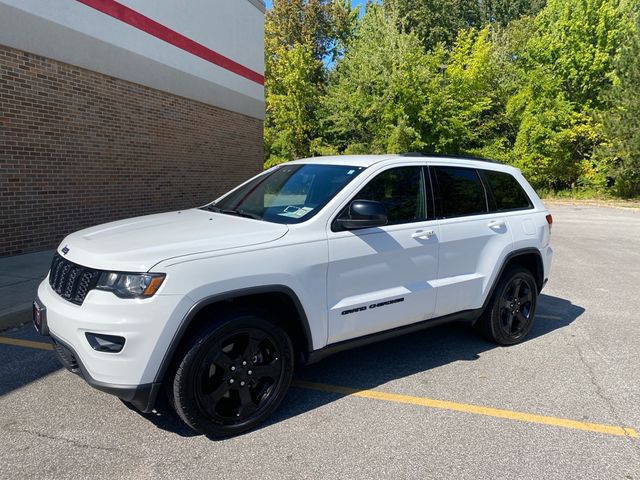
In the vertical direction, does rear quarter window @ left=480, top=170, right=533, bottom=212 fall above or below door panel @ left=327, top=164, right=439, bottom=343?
above

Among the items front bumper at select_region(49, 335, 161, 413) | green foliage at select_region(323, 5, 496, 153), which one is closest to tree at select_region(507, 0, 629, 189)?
green foliage at select_region(323, 5, 496, 153)

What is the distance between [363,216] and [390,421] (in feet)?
4.51

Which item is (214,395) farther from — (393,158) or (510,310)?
(510,310)

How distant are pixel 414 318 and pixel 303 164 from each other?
63.3 inches

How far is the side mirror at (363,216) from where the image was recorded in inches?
129

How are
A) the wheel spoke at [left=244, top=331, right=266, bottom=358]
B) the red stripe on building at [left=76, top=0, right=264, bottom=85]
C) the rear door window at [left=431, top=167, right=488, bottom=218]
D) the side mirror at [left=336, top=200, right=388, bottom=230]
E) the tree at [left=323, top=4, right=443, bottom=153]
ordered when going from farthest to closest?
the tree at [left=323, top=4, right=443, bottom=153] < the red stripe on building at [left=76, top=0, right=264, bottom=85] < the rear door window at [left=431, top=167, right=488, bottom=218] < the side mirror at [left=336, top=200, right=388, bottom=230] < the wheel spoke at [left=244, top=331, right=266, bottom=358]

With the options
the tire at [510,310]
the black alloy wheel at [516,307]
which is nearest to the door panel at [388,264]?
the tire at [510,310]

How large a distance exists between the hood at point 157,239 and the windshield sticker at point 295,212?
7.7 inches

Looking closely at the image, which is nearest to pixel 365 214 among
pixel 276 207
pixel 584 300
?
pixel 276 207

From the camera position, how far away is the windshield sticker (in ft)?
11.3

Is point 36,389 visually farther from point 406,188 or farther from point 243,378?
point 406,188

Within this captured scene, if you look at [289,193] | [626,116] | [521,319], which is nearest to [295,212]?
[289,193]

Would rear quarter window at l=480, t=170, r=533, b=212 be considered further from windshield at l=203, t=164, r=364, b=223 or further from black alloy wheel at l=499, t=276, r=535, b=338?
windshield at l=203, t=164, r=364, b=223

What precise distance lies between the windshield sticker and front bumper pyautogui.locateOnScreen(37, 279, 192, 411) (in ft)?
3.49
